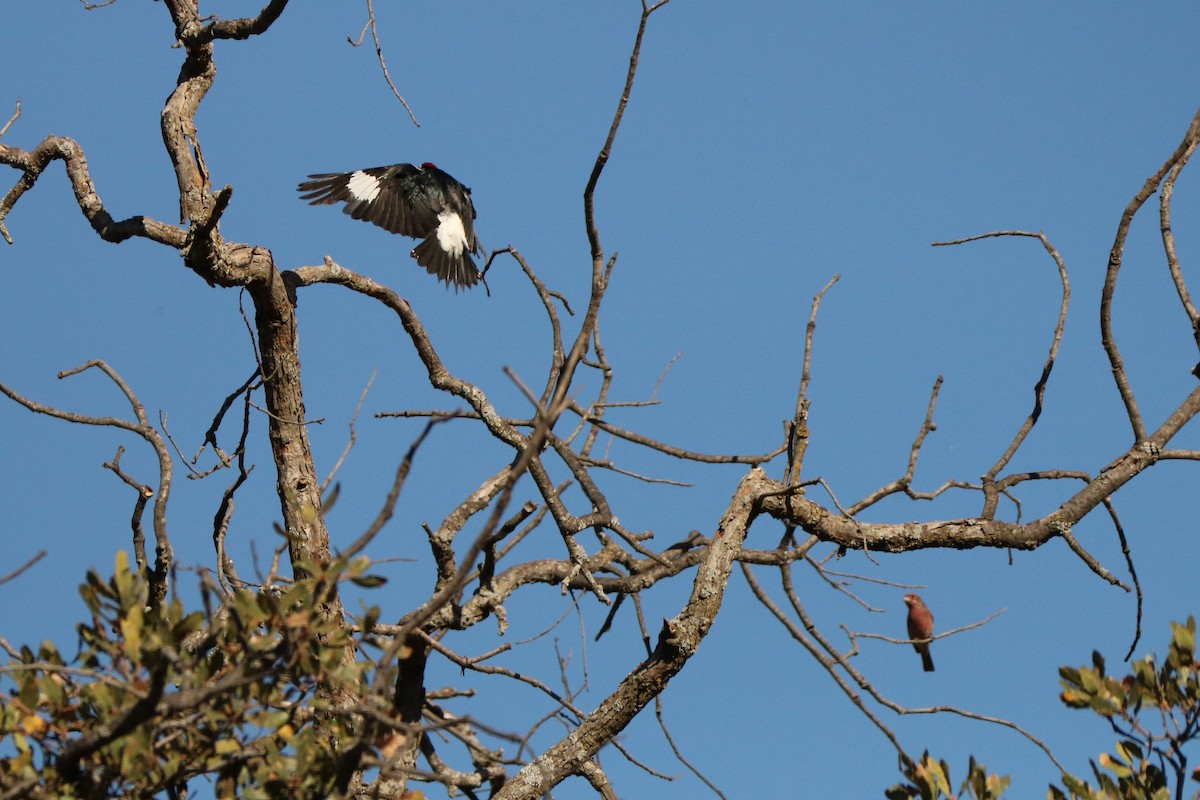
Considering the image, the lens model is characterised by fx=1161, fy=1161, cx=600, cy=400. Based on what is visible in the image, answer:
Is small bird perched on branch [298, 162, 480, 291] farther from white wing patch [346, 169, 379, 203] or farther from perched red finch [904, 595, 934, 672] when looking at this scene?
perched red finch [904, 595, 934, 672]

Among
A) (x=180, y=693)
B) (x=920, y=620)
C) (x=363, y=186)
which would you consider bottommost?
(x=180, y=693)

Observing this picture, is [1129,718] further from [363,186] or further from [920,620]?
[363,186]

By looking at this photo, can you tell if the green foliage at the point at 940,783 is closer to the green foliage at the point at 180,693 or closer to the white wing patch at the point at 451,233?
the green foliage at the point at 180,693

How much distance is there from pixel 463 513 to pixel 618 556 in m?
0.55

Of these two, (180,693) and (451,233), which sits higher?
(451,233)

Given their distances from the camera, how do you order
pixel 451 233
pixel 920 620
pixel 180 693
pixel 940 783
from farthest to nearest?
1. pixel 451 233
2. pixel 920 620
3. pixel 940 783
4. pixel 180 693

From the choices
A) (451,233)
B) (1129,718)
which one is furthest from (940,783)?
(451,233)

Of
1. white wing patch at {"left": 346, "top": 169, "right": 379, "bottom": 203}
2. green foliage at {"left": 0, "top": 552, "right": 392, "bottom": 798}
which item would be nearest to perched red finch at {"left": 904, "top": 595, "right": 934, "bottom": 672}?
white wing patch at {"left": 346, "top": 169, "right": 379, "bottom": 203}

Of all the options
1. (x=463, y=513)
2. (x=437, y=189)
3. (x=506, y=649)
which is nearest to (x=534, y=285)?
(x=463, y=513)

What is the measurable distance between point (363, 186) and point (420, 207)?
0.32 m

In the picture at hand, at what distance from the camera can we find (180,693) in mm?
1758

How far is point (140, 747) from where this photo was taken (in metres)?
1.78

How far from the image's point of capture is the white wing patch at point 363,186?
547 centimetres

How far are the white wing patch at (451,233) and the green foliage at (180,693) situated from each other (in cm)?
383
